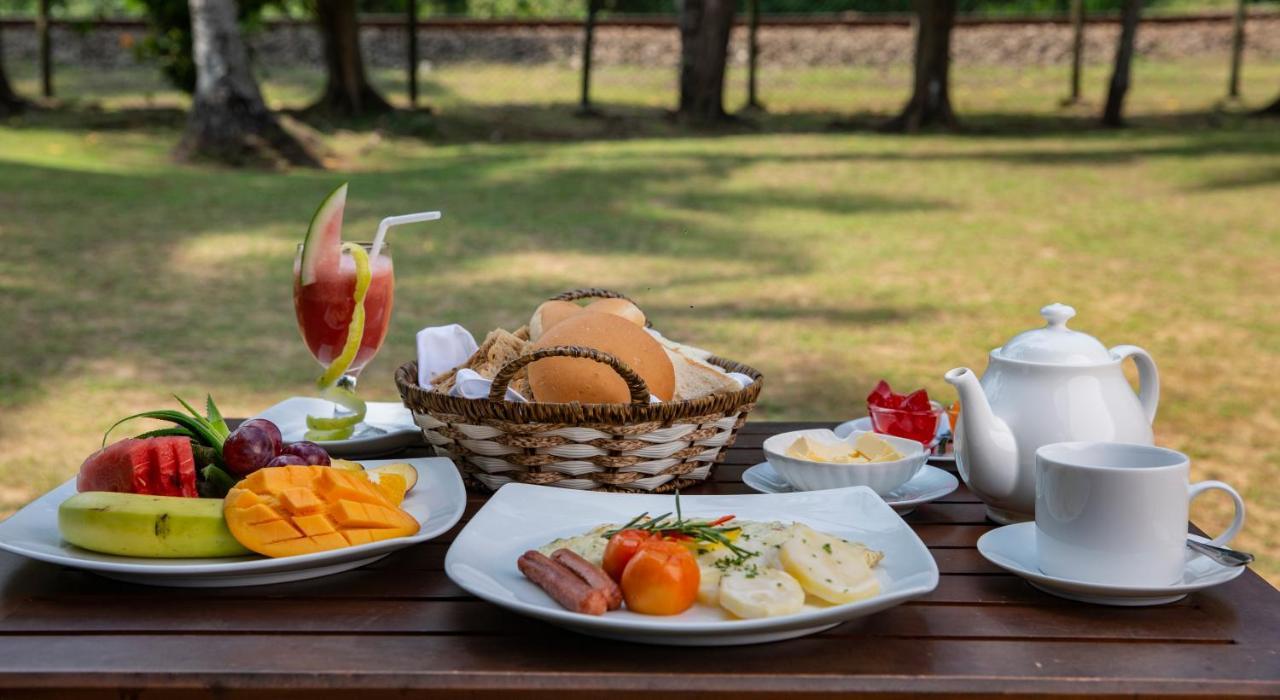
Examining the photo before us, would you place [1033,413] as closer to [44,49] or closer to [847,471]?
[847,471]

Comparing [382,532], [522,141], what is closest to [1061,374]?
[382,532]

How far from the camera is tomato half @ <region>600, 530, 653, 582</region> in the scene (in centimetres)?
119

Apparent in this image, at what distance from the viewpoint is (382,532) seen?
132cm

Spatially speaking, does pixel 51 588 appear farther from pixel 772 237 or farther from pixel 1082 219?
pixel 1082 219

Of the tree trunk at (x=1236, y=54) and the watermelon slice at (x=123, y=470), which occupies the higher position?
the tree trunk at (x=1236, y=54)

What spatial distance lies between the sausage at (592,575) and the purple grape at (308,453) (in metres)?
0.36

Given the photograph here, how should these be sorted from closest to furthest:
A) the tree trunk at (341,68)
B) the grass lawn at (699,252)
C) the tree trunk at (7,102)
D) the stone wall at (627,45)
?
the grass lawn at (699,252) → the tree trunk at (7,102) → the tree trunk at (341,68) → the stone wall at (627,45)

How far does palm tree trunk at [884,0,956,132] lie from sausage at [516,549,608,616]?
12.1 m

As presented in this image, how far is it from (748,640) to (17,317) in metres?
5.56

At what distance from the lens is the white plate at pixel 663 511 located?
112 centimetres

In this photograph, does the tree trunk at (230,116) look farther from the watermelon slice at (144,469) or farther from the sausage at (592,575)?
the sausage at (592,575)

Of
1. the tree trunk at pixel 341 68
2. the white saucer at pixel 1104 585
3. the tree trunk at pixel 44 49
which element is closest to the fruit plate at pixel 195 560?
the white saucer at pixel 1104 585

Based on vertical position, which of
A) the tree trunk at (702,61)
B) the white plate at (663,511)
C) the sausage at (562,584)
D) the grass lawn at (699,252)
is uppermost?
the tree trunk at (702,61)

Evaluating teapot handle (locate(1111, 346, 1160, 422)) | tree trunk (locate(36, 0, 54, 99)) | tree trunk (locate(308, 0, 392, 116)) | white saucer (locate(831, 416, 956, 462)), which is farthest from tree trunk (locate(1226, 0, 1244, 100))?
teapot handle (locate(1111, 346, 1160, 422))
